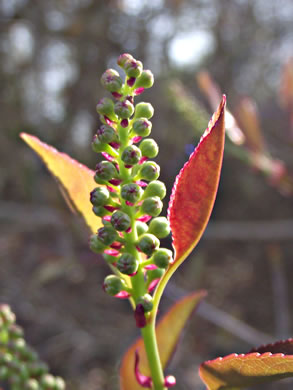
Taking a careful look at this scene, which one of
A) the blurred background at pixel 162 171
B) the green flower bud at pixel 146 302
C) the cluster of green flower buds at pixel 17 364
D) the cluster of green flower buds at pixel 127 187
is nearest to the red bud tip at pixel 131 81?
→ the cluster of green flower buds at pixel 127 187

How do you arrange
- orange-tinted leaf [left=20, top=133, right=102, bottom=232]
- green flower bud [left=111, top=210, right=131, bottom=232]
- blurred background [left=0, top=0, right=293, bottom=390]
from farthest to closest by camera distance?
blurred background [left=0, top=0, right=293, bottom=390] → orange-tinted leaf [left=20, top=133, right=102, bottom=232] → green flower bud [left=111, top=210, right=131, bottom=232]

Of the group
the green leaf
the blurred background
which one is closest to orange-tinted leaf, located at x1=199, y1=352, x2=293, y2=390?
the green leaf

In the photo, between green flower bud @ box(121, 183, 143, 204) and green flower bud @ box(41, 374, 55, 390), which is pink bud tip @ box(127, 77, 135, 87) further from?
green flower bud @ box(41, 374, 55, 390)

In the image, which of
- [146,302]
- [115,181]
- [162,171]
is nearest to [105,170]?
[115,181]

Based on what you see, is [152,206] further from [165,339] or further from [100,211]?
[165,339]

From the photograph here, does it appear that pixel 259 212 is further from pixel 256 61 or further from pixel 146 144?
pixel 146 144

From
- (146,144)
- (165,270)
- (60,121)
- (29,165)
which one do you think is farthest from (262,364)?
(60,121)

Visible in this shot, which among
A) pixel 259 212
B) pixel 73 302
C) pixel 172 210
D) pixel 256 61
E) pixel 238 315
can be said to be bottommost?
pixel 73 302
